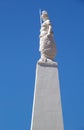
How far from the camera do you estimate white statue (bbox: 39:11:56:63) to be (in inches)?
574

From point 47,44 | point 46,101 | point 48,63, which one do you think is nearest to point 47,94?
point 46,101

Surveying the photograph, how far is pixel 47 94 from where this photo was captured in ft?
→ 44.5

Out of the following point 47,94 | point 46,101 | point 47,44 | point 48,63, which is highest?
point 47,44

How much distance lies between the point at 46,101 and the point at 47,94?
1.03ft

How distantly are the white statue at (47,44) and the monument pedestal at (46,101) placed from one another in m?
0.64

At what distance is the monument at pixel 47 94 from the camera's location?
1313 cm

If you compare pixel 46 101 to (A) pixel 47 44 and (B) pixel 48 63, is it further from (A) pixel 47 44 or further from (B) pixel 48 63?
(A) pixel 47 44

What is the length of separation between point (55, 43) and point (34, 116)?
150 inches

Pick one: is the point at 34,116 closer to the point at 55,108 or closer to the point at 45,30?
the point at 55,108

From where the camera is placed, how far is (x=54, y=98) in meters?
13.6

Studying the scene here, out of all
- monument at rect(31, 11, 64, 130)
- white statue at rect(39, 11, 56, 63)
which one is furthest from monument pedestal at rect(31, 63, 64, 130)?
white statue at rect(39, 11, 56, 63)

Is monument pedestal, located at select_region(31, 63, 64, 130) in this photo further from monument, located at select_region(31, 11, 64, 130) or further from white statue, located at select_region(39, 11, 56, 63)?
white statue, located at select_region(39, 11, 56, 63)

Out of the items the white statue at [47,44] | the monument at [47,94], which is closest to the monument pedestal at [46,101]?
the monument at [47,94]

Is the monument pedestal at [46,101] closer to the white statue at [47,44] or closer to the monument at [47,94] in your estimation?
the monument at [47,94]
